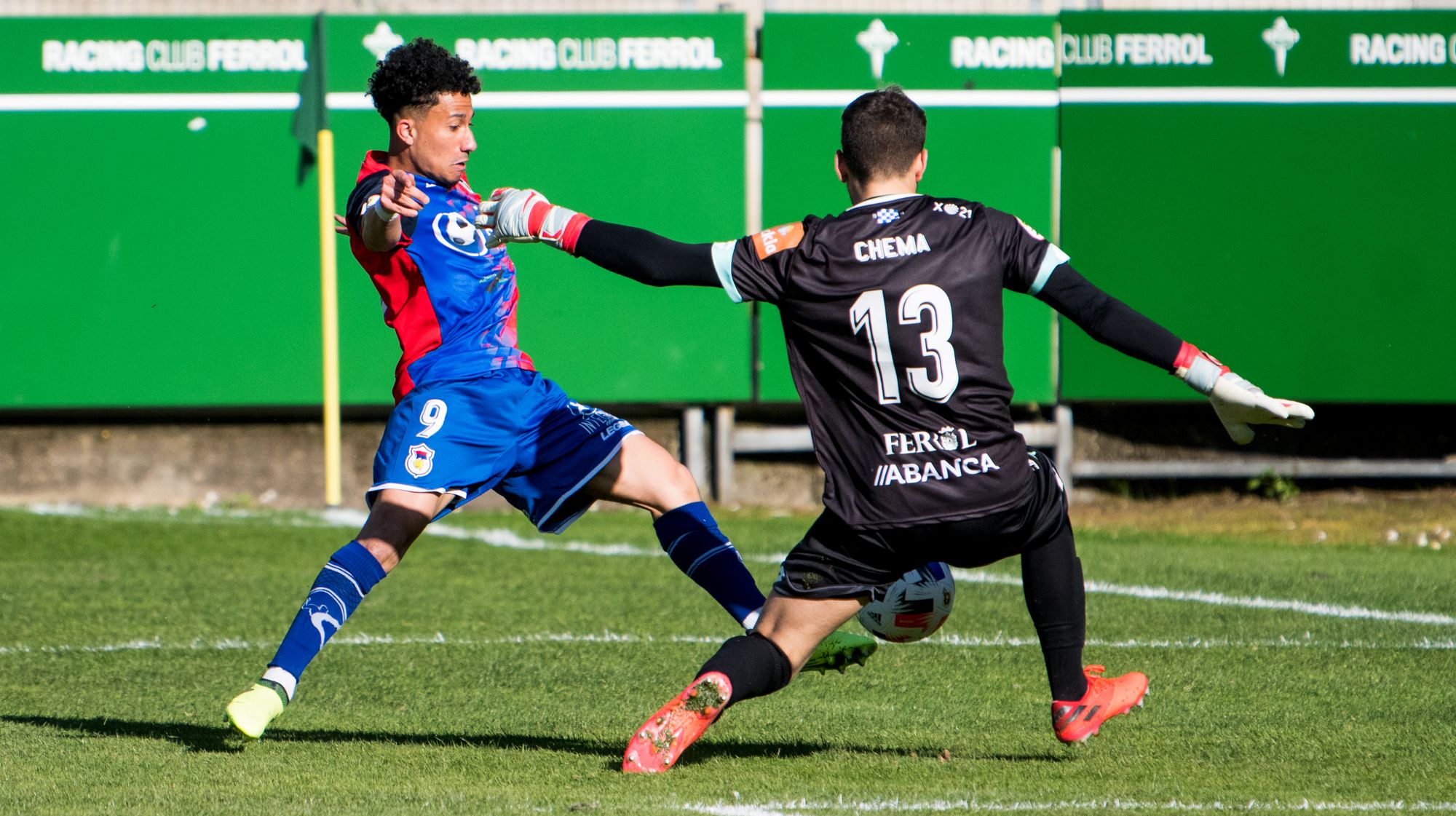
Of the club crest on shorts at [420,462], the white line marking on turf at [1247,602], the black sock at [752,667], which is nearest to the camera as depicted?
the black sock at [752,667]

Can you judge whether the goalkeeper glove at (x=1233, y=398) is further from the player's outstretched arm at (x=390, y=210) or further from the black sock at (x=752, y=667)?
the player's outstretched arm at (x=390, y=210)

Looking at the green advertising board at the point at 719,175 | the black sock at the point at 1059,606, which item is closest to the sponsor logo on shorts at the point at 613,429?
the black sock at the point at 1059,606

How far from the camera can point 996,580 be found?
8.34m

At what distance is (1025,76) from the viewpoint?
1151 centimetres

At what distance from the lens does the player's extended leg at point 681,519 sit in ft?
16.5

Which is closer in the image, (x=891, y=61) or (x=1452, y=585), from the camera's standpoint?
(x=1452, y=585)

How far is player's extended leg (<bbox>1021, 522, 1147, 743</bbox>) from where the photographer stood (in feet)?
14.8

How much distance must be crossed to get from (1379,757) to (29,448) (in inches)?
374

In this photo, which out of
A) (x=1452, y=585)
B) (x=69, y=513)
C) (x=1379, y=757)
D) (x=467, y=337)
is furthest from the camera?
(x=69, y=513)

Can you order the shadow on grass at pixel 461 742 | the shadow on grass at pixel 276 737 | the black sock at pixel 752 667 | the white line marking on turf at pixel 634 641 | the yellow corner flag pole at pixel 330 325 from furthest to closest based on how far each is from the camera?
the yellow corner flag pole at pixel 330 325
the white line marking on turf at pixel 634 641
the shadow on grass at pixel 276 737
the shadow on grass at pixel 461 742
the black sock at pixel 752 667

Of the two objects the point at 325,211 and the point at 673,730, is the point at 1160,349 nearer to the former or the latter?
the point at 673,730

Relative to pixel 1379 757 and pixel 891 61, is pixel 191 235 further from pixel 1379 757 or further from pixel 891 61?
pixel 1379 757

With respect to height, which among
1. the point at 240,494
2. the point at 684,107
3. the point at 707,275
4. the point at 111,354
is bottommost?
the point at 240,494

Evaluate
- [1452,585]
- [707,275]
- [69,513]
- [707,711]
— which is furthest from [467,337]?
[69,513]
